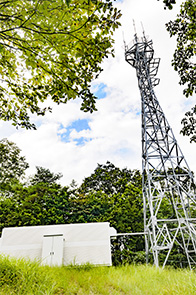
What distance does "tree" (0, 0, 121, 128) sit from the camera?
1.78 m

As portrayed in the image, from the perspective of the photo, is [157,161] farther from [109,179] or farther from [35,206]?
[35,206]

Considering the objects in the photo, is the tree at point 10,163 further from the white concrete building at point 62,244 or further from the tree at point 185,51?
the tree at point 185,51

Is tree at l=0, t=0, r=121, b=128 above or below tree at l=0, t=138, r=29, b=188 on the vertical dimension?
below

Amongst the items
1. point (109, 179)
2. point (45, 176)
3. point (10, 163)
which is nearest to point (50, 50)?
point (10, 163)

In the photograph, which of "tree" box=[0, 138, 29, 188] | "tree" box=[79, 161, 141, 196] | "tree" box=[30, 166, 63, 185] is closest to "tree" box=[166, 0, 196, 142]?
"tree" box=[79, 161, 141, 196]

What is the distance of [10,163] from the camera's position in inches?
542

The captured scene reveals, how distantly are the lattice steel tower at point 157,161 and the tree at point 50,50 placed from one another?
520cm

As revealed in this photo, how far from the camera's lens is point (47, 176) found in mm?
17578

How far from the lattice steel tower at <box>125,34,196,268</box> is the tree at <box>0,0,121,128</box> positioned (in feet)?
17.1

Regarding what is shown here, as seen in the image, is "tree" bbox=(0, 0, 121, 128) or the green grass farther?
the green grass

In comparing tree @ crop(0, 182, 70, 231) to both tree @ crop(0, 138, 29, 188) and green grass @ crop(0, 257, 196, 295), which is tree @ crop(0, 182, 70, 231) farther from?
green grass @ crop(0, 257, 196, 295)

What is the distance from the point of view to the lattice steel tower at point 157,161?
6543 mm

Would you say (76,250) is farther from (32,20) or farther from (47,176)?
(47,176)

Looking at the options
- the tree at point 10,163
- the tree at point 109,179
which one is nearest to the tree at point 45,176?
the tree at point 10,163
